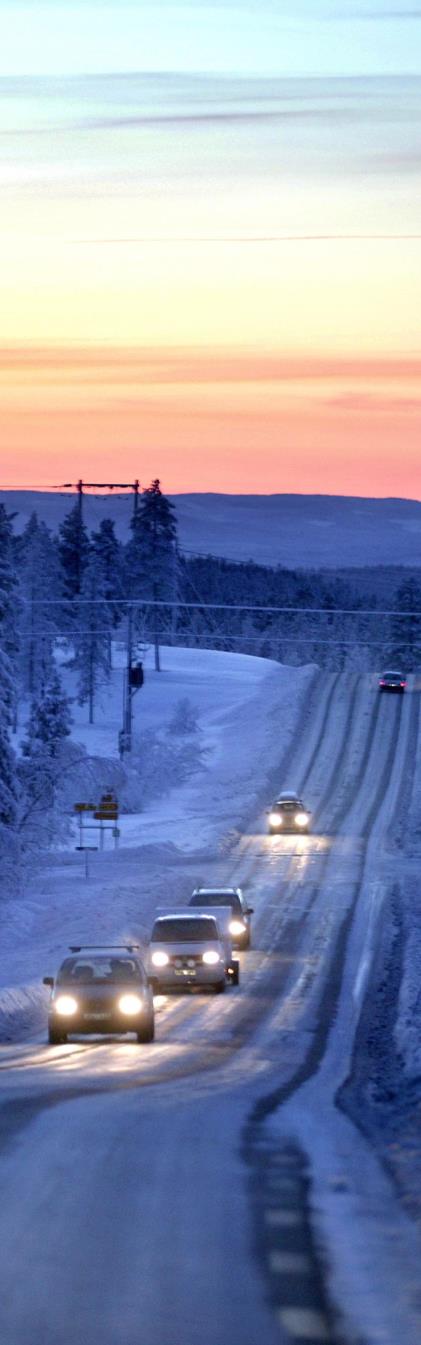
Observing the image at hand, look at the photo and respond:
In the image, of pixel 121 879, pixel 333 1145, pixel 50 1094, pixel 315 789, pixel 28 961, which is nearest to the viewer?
pixel 333 1145

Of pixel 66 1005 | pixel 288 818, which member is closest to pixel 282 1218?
pixel 66 1005

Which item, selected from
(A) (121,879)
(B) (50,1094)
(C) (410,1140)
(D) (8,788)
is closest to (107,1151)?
(C) (410,1140)

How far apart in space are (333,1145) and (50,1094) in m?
3.68

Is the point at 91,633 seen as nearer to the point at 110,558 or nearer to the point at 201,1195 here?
the point at 110,558

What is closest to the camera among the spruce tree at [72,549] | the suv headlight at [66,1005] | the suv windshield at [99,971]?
the suv headlight at [66,1005]

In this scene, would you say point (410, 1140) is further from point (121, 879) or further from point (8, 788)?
point (121, 879)

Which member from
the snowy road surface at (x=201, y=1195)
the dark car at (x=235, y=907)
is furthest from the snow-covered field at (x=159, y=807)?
the snowy road surface at (x=201, y=1195)

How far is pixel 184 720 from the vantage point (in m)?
95.0

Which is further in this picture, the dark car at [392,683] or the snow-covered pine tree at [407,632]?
the snow-covered pine tree at [407,632]

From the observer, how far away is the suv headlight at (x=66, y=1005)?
78.7 ft

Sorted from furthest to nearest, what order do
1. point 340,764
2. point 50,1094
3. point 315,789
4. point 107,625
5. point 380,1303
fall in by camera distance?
point 107,625
point 340,764
point 315,789
point 50,1094
point 380,1303

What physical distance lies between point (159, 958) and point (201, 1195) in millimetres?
22077

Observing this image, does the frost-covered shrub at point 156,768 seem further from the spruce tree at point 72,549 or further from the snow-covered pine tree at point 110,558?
the spruce tree at point 72,549

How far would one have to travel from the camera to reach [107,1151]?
472 inches
